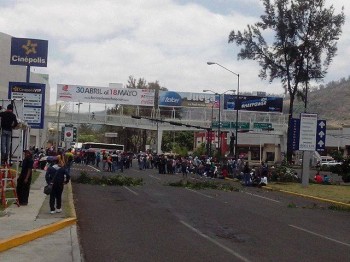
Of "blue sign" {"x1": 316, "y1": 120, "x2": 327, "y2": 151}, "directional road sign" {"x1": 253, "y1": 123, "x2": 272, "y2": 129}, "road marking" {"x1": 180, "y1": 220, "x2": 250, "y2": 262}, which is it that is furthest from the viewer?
"directional road sign" {"x1": 253, "y1": 123, "x2": 272, "y2": 129}

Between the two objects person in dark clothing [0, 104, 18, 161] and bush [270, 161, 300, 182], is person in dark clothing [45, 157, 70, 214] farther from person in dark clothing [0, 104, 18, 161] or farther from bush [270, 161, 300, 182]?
bush [270, 161, 300, 182]

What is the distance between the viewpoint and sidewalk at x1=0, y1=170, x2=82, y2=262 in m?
11.3

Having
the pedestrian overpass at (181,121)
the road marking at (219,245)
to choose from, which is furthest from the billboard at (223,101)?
the road marking at (219,245)

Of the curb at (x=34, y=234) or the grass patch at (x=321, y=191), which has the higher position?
the curb at (x=34, y=234)

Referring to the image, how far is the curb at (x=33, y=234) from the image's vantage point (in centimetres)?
1175

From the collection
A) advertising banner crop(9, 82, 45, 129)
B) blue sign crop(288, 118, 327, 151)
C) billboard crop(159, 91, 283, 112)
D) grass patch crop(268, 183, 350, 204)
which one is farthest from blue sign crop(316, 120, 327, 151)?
billboard crop(159, 91, 283, 112)

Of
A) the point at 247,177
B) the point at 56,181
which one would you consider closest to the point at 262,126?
the point at 247,177

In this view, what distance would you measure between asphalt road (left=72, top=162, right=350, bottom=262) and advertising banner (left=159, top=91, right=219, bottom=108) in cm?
5526

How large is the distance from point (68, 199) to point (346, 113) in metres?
152

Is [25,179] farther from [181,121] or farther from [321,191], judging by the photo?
[181,121]

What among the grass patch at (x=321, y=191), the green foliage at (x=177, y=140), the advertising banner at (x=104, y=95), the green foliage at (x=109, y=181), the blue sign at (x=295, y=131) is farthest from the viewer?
the green foliage at (x=177, y=140)

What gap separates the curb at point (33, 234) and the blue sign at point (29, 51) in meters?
14.4

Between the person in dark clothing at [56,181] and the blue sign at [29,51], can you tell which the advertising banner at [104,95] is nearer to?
the blue sign at [29,51]

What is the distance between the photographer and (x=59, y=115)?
2800 inches
